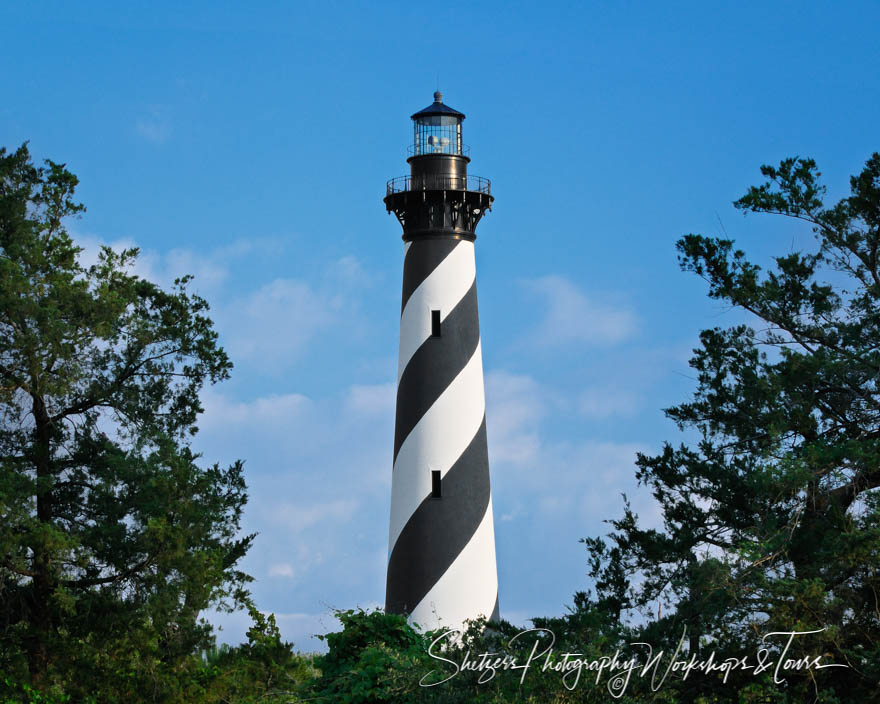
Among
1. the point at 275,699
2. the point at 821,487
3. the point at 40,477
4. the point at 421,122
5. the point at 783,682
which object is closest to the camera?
the point at 783,682

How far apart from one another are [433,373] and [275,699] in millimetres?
8973

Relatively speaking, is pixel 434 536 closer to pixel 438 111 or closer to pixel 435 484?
pixel 435 484

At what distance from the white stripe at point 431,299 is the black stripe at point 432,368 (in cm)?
12

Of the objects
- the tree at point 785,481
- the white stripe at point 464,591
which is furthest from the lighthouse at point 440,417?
the tree at point 785,481

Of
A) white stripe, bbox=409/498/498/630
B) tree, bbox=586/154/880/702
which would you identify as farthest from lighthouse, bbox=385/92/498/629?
tree, bbox=586/154/880/702

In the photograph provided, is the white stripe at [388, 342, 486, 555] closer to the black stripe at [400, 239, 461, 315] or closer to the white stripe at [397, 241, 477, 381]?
the white stripe at [397, 241, 477, 381]

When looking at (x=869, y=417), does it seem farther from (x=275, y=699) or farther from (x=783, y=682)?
(x=275, y=699)

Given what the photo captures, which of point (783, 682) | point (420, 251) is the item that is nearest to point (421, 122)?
point (420, 251)

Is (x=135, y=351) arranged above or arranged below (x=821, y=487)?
above

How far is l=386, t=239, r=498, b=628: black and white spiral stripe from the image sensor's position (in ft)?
74.4

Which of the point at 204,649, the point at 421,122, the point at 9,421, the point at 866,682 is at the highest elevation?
the point at 421,122

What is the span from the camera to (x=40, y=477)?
1841 centimetres

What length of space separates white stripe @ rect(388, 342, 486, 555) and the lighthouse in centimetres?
2

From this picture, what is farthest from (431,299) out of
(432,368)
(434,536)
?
(434,536)
